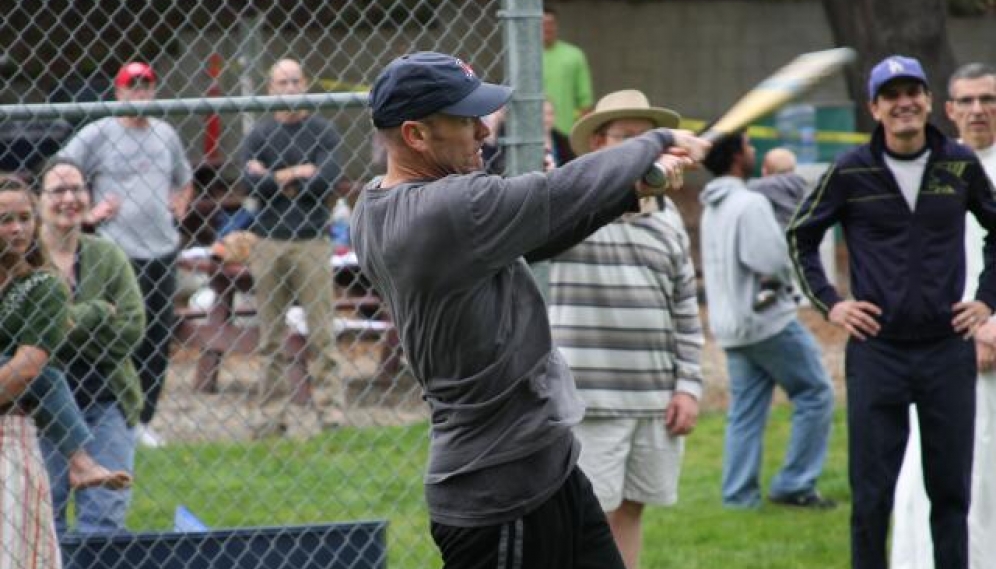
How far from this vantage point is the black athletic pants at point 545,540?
409 centimetres

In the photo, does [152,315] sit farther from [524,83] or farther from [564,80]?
[564,80]

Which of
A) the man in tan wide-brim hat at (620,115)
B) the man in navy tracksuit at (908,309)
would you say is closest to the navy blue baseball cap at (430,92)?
the man in tan wide-brim hat at (620,115)

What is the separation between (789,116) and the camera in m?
14.3

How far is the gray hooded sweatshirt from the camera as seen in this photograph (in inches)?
319

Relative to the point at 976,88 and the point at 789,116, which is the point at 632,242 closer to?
the point at 976,88

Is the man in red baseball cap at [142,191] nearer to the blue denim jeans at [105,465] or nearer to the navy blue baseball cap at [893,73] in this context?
the blue denim jeans at [105,465]

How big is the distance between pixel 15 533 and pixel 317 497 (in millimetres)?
2791

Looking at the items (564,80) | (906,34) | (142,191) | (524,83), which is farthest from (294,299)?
(906,34)

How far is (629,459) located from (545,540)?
198 centimetres

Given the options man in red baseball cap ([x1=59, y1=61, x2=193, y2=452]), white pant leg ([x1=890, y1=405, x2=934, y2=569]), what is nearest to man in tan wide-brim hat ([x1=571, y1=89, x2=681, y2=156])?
white pant leg ([x1=890, y1=405, x2=934, y2=569])

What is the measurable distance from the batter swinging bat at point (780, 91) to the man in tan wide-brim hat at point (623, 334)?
1.26 meters

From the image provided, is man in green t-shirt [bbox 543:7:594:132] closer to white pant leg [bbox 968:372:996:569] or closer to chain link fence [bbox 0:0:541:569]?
A: chain link fence [bbox 0:0:541:569]

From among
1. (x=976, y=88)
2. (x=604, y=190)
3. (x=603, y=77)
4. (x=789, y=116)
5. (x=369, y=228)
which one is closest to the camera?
(x=604, y=190)

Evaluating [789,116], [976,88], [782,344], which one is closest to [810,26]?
[789,116]
